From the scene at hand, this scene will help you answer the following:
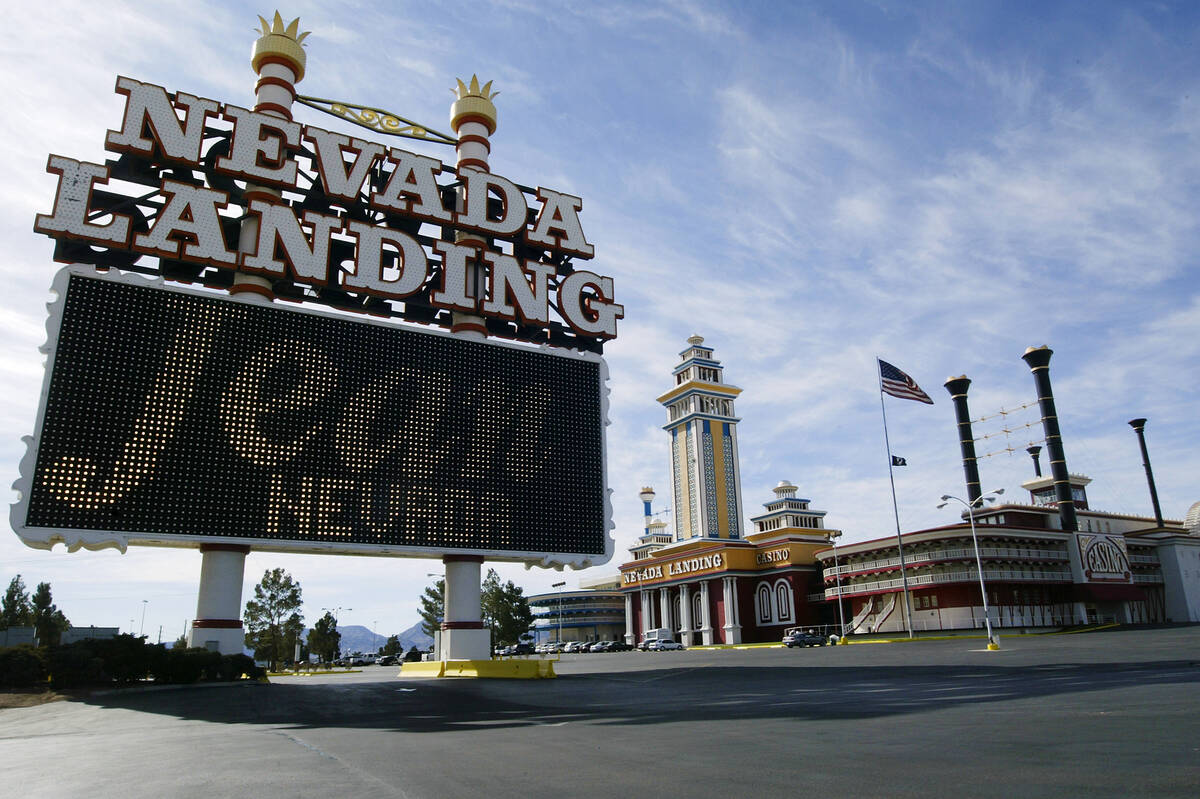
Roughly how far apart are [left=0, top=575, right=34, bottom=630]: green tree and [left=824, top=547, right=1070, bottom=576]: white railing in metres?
80.9

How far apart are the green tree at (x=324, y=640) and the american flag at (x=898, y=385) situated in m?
68.4

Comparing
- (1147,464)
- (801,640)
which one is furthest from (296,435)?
(1147,464)

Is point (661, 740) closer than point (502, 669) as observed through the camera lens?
Yes

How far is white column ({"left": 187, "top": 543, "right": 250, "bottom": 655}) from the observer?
3225cm

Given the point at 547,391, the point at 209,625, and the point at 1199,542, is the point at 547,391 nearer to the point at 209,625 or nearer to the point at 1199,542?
the point at 209,625

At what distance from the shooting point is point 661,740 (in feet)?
42.1

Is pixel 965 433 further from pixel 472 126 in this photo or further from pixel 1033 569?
pixel 472 126

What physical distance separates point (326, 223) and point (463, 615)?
2008 centimetres

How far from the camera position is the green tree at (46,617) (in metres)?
83.2

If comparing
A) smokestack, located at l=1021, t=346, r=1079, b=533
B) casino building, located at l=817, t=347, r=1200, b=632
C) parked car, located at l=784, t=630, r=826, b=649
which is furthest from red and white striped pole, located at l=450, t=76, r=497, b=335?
smokestack, located at l=1021, t=346, r=1079, b=533

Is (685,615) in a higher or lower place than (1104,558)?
lower

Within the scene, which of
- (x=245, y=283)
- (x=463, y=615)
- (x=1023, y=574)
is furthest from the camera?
(x=1023, y=574)

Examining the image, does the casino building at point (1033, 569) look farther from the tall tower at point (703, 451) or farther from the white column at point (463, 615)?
the white column at point (463, 615)

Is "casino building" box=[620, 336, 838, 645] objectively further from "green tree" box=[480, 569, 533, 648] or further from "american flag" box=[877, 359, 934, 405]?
"american flag" box=[877, 359, 934, 405]
